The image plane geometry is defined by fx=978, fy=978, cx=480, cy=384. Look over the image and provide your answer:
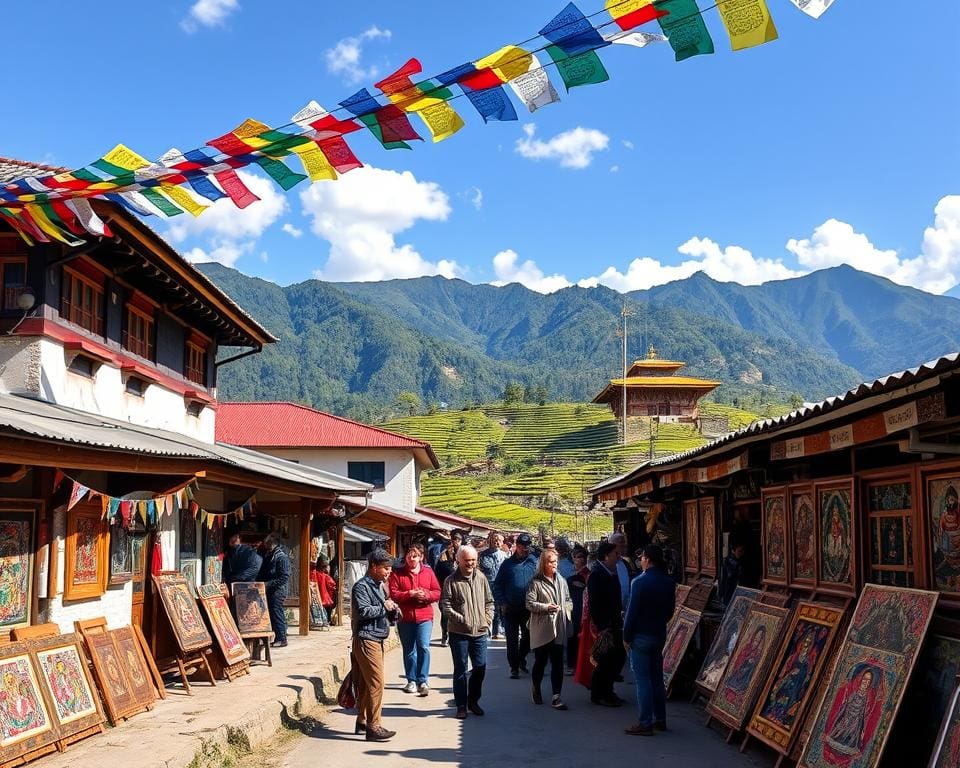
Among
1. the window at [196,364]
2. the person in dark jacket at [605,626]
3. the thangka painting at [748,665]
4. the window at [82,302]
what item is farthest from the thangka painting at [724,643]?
the window at [196,364]

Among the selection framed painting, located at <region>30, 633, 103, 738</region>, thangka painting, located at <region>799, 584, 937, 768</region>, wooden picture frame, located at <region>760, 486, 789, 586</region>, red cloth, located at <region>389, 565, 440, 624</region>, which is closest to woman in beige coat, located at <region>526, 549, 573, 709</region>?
red cloth, located at <region>389, 565, 440, 624</region>

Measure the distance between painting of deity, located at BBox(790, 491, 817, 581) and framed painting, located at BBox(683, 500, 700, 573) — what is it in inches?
198

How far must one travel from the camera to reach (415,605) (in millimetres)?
10930

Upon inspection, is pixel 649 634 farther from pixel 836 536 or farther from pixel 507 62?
pixel 507 62

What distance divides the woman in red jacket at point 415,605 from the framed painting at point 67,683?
3593mm

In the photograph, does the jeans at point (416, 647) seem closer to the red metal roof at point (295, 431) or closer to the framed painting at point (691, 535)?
the framed painting at point (691, 535)

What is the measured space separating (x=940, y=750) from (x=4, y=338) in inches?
380

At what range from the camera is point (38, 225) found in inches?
333

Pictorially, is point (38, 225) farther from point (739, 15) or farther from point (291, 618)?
point (291, 618)

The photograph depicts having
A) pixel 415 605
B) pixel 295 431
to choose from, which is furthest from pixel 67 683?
pixel 295 431

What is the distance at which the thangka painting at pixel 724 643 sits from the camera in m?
9.50

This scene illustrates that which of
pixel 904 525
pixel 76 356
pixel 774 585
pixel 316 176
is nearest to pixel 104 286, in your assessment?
pixel 76 356

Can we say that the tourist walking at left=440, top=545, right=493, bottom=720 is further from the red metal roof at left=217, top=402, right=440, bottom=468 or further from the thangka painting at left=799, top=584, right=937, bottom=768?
the red metal roof at left=217, top=402, right=440, bottom=468

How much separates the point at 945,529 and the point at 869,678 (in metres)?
1.12
